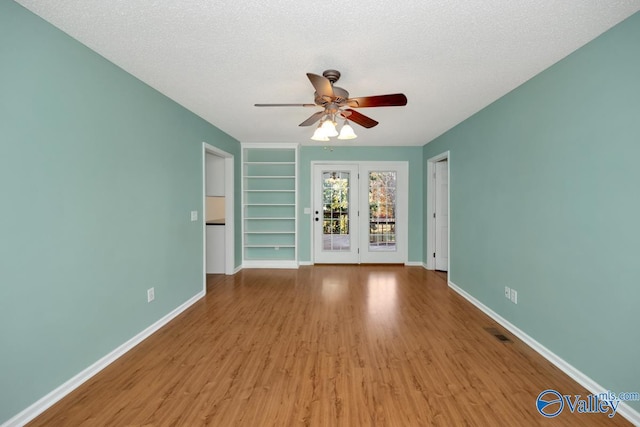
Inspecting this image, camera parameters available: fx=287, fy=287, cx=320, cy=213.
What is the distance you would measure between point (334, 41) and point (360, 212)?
159 inches

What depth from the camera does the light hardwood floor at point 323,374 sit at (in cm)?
173

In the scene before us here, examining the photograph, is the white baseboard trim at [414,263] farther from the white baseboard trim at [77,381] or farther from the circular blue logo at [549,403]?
the white baseboard trim at [77,381]

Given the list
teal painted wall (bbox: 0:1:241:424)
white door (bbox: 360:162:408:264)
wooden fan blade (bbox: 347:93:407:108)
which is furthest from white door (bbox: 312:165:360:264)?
wooden fan blade (bbox: 347:93:407:108)

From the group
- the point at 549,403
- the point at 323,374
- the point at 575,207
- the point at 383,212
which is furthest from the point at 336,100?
the point at 383,212

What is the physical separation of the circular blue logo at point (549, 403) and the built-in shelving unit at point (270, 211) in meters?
4.23

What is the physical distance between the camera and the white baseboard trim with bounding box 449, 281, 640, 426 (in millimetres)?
1707

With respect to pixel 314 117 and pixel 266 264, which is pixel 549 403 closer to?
pixel 314 117

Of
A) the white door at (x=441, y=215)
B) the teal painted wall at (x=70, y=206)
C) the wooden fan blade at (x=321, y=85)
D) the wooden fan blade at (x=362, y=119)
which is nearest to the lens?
the teal painted wall at (x=70, y=206)

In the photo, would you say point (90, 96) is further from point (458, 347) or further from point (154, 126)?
point (458, 347)

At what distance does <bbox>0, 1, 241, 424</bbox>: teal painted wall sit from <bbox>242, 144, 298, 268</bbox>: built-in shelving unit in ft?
8.67

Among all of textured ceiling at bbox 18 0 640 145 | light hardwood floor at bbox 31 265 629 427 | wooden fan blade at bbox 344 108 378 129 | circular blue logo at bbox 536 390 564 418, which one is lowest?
circular blue logo at bbox 536 390 564 418

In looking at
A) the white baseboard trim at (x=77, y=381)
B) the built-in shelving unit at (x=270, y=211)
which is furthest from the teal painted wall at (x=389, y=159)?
the white baseboard trim at (x=77, y=381)

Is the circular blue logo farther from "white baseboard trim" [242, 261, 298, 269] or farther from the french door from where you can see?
"white baseboard trim" [242, 261, 298, 269]

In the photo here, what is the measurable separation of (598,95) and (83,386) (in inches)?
161
